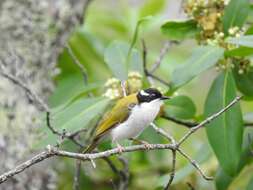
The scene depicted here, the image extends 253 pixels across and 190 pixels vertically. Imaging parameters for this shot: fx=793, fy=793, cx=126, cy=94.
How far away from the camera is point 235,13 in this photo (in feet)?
11.9

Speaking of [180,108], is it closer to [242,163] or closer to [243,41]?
[242,163]

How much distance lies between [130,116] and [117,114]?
0.22ft

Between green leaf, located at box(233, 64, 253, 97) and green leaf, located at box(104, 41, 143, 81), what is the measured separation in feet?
1.71

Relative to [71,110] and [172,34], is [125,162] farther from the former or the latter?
[172,34]

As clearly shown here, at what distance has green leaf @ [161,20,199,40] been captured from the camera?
379 cm

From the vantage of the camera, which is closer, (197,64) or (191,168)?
(197,64)

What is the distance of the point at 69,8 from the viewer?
456 centimetres

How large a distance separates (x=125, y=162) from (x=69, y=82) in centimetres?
86

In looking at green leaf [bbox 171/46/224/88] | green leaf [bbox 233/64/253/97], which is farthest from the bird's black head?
green leaf [bbox 233/64/253/97]

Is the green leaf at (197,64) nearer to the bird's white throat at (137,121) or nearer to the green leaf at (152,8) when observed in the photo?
the bird's white throat at (137,121)

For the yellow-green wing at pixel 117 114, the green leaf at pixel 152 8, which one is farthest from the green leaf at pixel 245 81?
the green leaf at pixel 152 8

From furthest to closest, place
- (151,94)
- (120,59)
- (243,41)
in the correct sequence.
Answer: (120,59) < (151,94) < (243,41)

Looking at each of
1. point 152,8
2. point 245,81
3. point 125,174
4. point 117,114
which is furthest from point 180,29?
point 152,8

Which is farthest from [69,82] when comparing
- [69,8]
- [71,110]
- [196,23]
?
[196,23]
